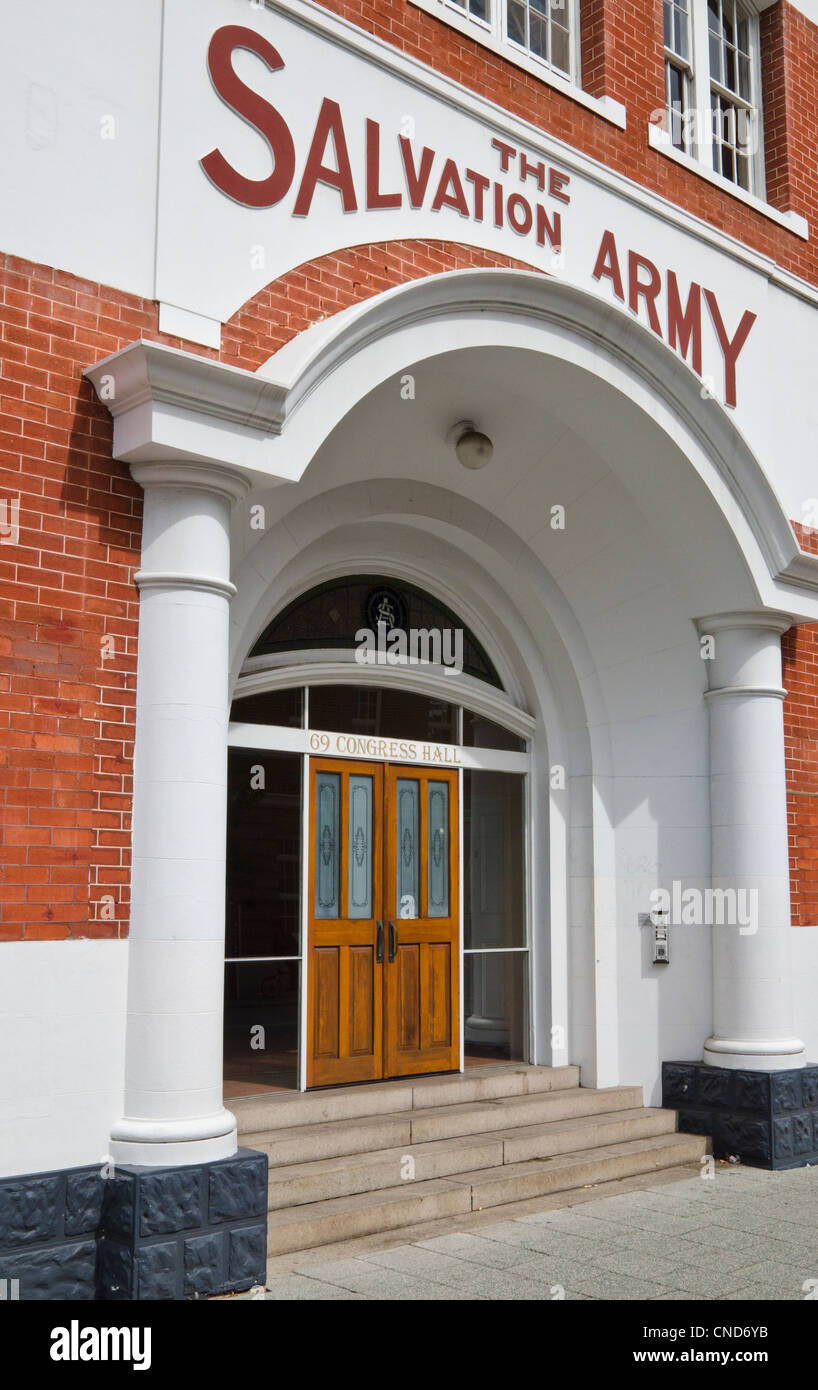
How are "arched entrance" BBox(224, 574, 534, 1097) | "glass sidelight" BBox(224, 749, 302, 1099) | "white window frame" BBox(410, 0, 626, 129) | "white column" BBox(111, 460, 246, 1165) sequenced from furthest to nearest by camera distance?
"arched entrance" BBox(224, 574, 534, 1097) < "glass sidelight" BBox(224, 749, 302, 1099) < "white window frame" BBox(410, 0, 626, 129) < "white column" BBox(111, 460, 246, 1165)

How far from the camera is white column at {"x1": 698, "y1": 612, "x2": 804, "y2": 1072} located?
8.82m

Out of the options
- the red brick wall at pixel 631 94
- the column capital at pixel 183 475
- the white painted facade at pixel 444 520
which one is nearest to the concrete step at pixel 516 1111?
the white painted facade at pixel 444 520

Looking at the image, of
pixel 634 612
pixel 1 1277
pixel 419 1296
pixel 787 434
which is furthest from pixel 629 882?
pixel 1 1277

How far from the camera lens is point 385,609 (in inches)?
349

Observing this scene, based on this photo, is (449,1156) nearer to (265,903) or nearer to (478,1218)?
(478,1218)

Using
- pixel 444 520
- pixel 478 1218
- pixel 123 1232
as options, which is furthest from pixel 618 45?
pixel 123 1232

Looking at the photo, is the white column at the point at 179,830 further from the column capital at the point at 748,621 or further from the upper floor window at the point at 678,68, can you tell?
the upper floor window at the point at 678,68

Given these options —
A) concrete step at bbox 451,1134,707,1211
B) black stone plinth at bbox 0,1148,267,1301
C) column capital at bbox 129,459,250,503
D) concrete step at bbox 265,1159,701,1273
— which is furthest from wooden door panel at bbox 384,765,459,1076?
column capital at bbox 129,459,250,503

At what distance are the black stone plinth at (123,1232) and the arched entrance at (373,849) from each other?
219 cm

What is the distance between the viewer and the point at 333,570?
8.50 m

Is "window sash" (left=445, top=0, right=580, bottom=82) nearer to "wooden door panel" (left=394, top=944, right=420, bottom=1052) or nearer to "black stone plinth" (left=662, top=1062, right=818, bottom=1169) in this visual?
"wooden door panel" (left=394, top=944, right=420, bottom=1052)

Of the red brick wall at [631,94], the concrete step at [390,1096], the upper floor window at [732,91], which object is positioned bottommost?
the concrete step at [390,1096]

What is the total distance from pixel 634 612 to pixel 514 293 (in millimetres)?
2882

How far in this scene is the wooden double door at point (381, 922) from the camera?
8.09m
